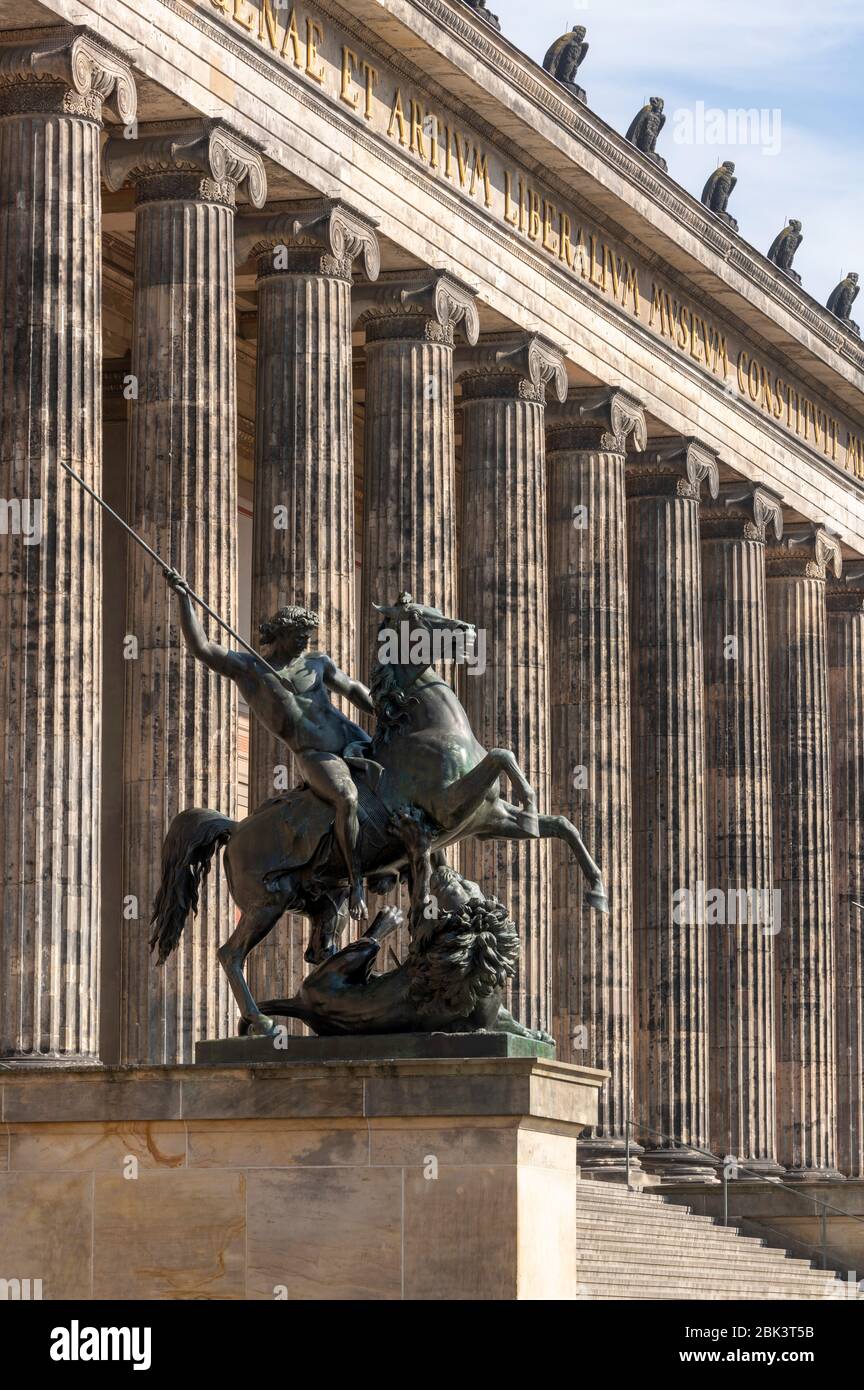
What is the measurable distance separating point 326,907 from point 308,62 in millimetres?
17521

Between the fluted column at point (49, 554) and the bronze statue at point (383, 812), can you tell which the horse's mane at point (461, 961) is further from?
the fluted column at point (49, 554)

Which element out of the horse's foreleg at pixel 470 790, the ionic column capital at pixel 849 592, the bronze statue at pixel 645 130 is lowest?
the horse's foreleg at pixel 470 790

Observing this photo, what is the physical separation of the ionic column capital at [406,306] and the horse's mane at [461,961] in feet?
66.3

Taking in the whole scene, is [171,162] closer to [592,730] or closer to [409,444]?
[409,444]

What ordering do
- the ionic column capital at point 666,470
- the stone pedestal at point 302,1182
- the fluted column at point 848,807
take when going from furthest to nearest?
the fluted column at point 848,807 → the ionic column capital at point 666,470 → the stone pedestal at point 302,1182

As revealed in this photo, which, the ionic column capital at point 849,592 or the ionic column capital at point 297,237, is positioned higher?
the ionic column capital at point 297,237

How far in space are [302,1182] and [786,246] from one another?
38700mm

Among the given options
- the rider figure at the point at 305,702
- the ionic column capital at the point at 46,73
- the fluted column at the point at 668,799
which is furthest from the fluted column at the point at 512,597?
the rider figure at the point at 305,702

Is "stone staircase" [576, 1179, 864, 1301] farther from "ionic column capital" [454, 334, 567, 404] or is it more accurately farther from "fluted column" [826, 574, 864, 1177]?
"fluted column" [826, 574, 864, 1177]

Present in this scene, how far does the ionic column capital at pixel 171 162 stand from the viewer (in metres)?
36.1

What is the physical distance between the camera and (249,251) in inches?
1543

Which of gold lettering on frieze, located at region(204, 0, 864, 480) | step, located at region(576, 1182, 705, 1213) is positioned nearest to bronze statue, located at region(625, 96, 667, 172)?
gold lettering on frieze, located at region(204, 0, 864, 480)

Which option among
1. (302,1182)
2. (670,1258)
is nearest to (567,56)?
(670,1258)
